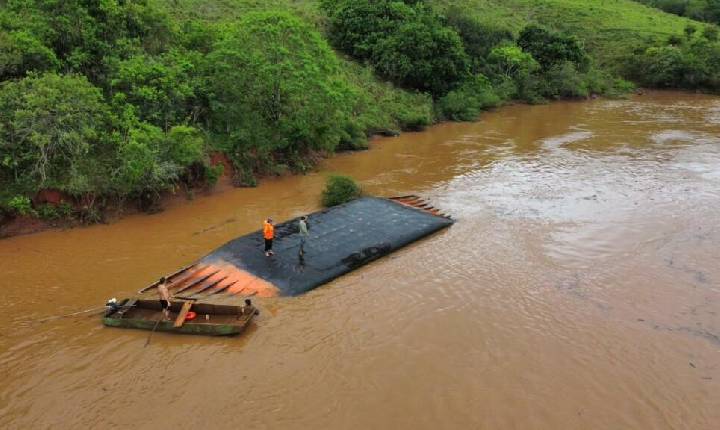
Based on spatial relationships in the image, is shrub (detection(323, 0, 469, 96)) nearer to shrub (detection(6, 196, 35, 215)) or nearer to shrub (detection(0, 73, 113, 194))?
shrub (detection(0, 73, 113, 194))

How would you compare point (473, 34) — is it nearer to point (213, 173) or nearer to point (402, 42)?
point (402, 42)

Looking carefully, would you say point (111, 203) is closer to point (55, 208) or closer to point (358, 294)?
point (55, 208)

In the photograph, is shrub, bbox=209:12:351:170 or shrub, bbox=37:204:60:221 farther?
shrub, bbox=209:12:351:170

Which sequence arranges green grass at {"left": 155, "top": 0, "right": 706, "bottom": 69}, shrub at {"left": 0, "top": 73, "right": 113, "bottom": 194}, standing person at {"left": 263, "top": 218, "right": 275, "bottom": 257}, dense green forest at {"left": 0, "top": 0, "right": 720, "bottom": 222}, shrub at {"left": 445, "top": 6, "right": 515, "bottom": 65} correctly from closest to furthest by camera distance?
standing person at {"left": 263, "top": 218, "right": 275, "bottom": 257}
shrub at {"left": 0, "top": 73, "right": 113, "bottom": 194}
dense green forest at {"left": 0, "top": 0, "right": 720, "bottom": 222}
shrub at {"left": 445, "top": 6, "right": 515, "bottom": 65}
green grass at {"left": 155, "top": 0, "right": 706, "bottom": 69}

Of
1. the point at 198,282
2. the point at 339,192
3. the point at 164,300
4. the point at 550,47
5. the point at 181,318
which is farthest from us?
the point at 550,47

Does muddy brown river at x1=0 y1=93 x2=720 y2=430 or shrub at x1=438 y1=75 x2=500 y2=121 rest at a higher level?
shrub at x1=438 y1=75 x2=500 y2=121

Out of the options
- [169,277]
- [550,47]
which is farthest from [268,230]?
[550,47]

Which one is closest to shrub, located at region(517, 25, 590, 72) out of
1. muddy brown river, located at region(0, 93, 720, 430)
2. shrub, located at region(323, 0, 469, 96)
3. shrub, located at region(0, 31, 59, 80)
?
shrub, located at region(323, 0, 469, 96)


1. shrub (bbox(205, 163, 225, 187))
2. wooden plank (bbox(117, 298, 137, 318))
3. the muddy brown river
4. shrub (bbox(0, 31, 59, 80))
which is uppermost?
shrub (bbox(0, 31, 59, 80))
